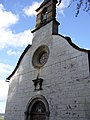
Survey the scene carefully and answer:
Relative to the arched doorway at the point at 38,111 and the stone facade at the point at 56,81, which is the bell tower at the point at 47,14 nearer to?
the stone facade at the point at 56,81

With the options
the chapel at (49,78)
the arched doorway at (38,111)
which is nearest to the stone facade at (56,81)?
the chapel at (49,78)

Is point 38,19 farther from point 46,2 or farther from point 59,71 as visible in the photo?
point 59,71

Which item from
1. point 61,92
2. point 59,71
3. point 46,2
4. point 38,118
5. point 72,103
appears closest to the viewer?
point 72,103

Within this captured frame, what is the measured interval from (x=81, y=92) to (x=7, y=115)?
632cm

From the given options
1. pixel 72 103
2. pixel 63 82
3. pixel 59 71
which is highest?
pixel 59 71

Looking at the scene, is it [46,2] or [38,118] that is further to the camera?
[46,2]

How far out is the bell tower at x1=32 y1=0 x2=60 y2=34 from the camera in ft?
35.3

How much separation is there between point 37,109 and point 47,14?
6.28m

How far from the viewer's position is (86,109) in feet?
22.6

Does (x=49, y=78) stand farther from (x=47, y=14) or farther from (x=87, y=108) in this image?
(x=47, y=14)

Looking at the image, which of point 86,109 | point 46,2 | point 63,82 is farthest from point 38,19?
point 86,109

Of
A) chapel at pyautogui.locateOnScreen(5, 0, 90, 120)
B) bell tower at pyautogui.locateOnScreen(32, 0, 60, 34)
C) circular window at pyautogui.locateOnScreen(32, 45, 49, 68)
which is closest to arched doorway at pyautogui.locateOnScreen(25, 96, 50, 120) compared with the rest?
chapel at pyautogui.locateOnScreen(5, 0, 90, 120)

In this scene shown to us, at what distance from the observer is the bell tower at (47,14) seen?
10750mm

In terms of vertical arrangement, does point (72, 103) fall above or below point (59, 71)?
below
